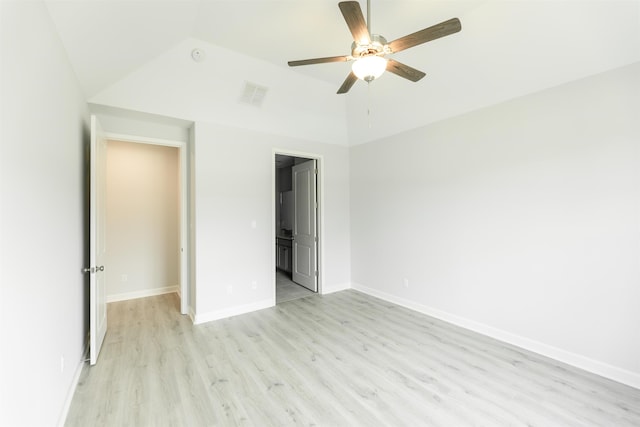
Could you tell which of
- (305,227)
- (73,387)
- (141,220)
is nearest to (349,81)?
(305,227)

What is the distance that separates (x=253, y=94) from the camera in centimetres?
361

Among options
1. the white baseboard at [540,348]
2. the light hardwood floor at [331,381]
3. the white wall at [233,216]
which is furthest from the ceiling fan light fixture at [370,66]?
the white baseboard at [540,348]

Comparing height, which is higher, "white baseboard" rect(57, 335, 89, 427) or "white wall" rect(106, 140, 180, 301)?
"white wall" rect(106, 140, 180, 301)

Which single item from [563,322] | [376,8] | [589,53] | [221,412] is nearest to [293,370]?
[221,412]

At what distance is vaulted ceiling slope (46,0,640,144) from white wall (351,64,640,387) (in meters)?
0.29

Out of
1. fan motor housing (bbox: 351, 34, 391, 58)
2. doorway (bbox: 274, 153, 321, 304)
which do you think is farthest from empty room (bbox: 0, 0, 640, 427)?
doorway (bbox: 274, 153, 321, 304)

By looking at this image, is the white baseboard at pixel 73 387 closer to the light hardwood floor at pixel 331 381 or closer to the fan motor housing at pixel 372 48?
the light hardwood floor at pixel 331 381

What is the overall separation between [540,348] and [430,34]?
3.07m

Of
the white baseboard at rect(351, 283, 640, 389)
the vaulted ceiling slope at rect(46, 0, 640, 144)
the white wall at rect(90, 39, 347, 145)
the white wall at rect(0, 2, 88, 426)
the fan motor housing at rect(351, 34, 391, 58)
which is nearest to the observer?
the white wall at rect(0, 2, 88, 426)

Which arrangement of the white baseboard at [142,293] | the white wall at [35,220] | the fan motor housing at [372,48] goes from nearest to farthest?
1. the white wall at [35,220]
2. the fan motor housing at [372,48]
3. the white baseboard at [142,293]

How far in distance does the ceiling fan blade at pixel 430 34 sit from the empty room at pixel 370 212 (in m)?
0.02

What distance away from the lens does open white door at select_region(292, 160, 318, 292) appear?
4777mm

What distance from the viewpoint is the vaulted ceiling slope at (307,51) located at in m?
2.10

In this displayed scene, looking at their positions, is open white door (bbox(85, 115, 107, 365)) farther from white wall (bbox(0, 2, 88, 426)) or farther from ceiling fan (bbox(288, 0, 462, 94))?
ceiling fan (bbox(288, 0, 462, 94))
